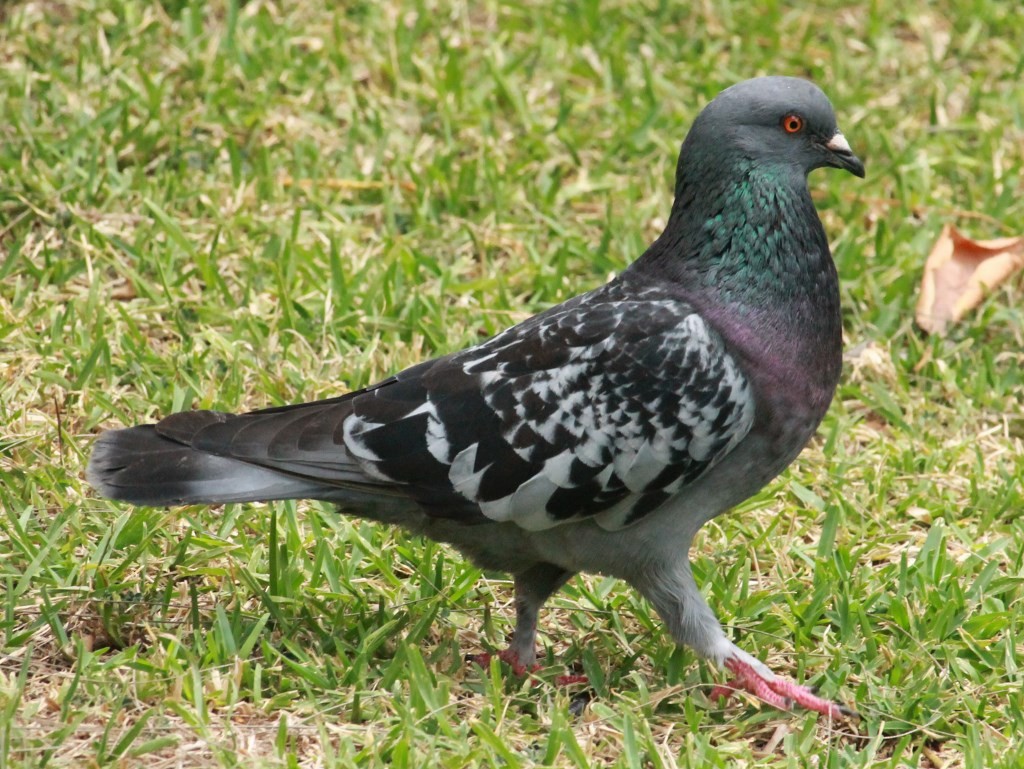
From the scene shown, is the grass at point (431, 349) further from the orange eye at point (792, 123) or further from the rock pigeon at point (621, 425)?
the orange eye at point (792, 123)

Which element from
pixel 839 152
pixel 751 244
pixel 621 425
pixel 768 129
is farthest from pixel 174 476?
pixel 839 152

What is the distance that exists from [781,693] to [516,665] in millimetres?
803

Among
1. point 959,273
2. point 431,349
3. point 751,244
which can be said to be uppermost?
→ point 751,244

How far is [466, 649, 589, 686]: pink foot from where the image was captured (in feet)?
Answer: 14.6

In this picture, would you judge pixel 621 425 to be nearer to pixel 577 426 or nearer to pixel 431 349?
pixel 577 426

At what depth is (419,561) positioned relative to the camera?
194 inches

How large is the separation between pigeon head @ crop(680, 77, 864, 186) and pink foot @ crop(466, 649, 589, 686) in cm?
161

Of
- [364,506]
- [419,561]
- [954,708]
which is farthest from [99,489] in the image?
[954,708]

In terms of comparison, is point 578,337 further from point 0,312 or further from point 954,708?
point 0,312

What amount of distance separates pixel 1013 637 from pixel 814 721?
2.75ft

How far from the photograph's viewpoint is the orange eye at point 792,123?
14.7 feet

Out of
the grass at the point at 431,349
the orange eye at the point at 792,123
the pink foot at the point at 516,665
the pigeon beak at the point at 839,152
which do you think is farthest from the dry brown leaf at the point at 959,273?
the pink foot at the point at 516,665

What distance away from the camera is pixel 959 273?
21.7 feet

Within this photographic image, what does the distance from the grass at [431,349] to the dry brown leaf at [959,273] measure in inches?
3.8
